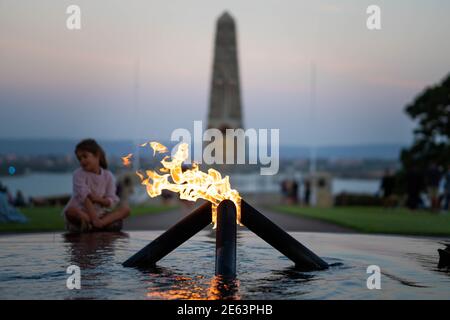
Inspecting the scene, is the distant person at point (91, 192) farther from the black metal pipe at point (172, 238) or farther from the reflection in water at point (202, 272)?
the black metal pipe at point (172, 238)

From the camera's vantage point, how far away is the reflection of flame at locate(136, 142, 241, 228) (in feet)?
28.3

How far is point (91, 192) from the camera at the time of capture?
11117mm

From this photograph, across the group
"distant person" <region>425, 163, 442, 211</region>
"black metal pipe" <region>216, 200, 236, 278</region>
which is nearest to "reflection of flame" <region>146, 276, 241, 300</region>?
"black metal pipe" <region>216, 200, 236, 278</region>

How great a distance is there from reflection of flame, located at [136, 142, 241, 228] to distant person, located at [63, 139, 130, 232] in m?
2.10

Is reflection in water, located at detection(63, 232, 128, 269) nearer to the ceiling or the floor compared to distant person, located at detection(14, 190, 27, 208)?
nearer to the ceiling

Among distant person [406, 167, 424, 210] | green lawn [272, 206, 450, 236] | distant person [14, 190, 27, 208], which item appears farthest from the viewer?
distant person [14, 190, 27, 208]

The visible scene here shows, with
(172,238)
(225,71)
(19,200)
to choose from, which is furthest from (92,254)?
(225,71)

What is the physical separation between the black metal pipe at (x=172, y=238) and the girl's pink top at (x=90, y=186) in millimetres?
2628

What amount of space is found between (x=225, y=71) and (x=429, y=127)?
17.2 meters

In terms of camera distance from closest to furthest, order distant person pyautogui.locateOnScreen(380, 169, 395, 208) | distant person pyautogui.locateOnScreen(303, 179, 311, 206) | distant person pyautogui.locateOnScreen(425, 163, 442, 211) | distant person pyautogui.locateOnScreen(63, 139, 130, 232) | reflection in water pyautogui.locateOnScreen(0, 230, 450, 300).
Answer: reflection in water pyautogui.locateOnScreen(0, 230, 450, 300), distant person pyautogui.locateOnScreen(63, 139, 130, 232), distant person pyautogui.locateOnScreen(425, 163, 442, 211), distant person pyautogui.locateOnScreen(380, 169, 395, 208), distant person pyautogui.locateOnScreen(303, 179, 311, 206)

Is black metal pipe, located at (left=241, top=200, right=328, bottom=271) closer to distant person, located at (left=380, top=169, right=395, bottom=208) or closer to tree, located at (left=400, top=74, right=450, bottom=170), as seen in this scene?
distant person, located at (left=380, top=169, right=395, bottom=208)

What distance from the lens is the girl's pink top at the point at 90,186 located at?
36.0 ft

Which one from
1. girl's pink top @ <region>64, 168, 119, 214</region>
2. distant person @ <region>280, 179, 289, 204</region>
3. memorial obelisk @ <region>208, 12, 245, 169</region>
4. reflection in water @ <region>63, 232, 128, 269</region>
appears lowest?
distant person @ <region>280, 179, 289, 204</region>
